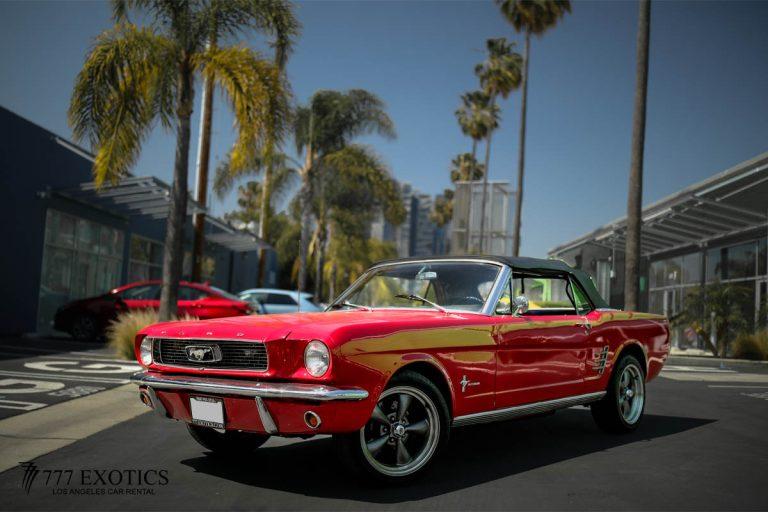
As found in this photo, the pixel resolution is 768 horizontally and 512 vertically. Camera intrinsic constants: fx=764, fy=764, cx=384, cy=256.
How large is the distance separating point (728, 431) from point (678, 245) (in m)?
20.6

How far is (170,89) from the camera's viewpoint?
1512 cm

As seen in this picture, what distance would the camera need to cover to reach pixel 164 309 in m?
14.4

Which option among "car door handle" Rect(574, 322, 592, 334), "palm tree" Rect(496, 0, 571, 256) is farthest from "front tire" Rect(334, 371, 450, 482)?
"palm tree" Rect(496, 0, 571, 256)

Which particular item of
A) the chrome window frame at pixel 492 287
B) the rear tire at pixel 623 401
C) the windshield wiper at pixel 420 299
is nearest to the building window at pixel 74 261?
the chrome window frame at pixel 492 287

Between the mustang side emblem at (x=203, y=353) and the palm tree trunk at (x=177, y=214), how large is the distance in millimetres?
9581

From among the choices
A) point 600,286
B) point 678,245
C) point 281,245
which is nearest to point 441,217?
point 281,245

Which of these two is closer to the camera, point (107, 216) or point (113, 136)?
point (113, 136)

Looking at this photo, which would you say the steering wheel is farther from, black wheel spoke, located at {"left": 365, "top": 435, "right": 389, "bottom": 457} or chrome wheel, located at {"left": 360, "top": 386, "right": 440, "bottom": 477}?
black wheel spoke, located at {"left": 365, "top": 435, "right": 389, "bottom": 457}

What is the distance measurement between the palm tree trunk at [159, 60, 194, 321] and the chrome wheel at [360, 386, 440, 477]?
10270 millimetres

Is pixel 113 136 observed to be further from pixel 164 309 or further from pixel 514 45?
pixel 514 45

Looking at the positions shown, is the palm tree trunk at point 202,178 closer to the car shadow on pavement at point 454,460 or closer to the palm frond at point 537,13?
the car shadow on pavement at point 454,460

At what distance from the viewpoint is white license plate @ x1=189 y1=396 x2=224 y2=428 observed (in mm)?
4719

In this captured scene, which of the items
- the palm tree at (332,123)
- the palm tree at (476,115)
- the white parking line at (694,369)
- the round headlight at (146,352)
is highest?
the palm tree at (476,115)

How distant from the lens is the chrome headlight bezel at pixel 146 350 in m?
5.48
